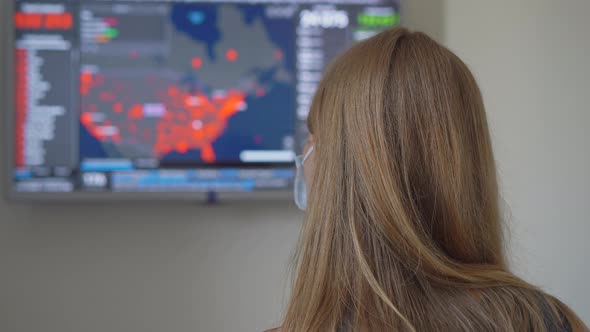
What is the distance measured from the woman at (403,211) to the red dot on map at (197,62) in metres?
1.21

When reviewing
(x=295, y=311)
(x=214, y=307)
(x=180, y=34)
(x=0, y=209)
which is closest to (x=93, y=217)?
(x=0, y=209)

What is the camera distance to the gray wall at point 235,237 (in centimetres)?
221

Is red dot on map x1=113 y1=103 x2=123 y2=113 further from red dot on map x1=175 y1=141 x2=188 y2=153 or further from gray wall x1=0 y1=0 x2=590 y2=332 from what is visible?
gray wall x1=0 y1=0 x2=590 y2=332

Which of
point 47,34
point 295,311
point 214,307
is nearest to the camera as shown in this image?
point 295,311

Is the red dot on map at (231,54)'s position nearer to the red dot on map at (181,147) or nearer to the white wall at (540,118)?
the red dot on map at (181,147)

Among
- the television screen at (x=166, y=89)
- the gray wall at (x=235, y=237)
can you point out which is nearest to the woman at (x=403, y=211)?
the television screen at (x=166, y=89)

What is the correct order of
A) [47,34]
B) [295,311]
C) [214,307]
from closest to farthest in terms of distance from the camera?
[295,311] → [47,34] → [214,307]

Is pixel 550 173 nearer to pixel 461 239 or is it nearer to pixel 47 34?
pixel 461 239

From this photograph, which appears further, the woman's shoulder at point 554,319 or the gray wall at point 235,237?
the gray wall at point 235,237

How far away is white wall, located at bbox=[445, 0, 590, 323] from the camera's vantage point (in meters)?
2.15

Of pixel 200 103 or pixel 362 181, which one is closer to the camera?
pixel 362 181

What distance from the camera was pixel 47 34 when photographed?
2.12 meters

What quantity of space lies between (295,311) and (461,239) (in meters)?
0.26

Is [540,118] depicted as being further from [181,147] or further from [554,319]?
[554,319]
